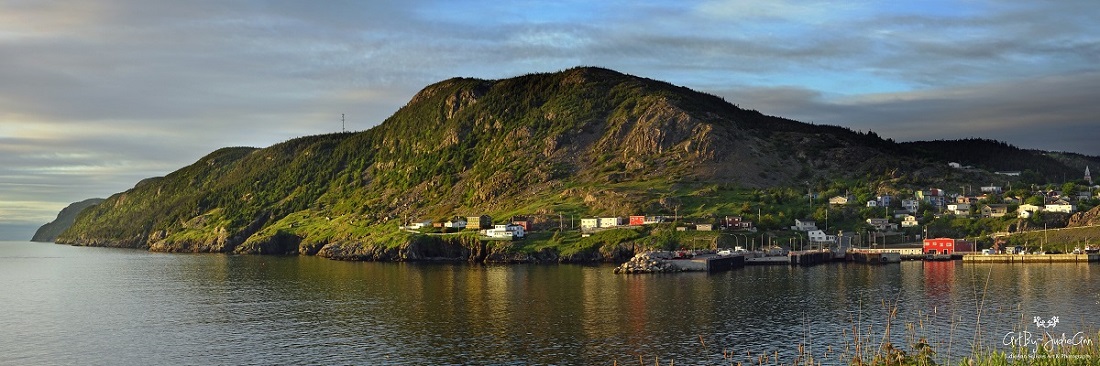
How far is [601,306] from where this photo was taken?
425 feet

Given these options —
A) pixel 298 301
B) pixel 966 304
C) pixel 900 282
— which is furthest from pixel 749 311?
pixel 298 301

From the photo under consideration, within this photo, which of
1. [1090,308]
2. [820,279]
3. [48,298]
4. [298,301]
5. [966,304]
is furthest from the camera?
[820,279]

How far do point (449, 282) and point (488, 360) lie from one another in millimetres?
92470

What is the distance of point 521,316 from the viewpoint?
11938cm

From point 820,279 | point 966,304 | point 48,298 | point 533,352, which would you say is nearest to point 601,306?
point 533,352

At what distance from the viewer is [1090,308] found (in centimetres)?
11475

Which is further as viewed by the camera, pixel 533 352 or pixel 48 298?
pixel 48 298

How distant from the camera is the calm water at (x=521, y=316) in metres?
92.6

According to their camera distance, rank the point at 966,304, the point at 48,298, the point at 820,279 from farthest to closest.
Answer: the point at 820,279 < the point at 48,298 < the point at 966,304

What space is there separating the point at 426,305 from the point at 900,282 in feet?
286

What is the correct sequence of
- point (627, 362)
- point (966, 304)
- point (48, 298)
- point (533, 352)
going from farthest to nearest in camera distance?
point (48, 298), point (966, 304), point (533, 352), point (627, 362)

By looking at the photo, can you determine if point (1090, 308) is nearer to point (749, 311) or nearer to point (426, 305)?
point (749, 311)

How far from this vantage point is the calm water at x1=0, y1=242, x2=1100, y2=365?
9256 centimetres

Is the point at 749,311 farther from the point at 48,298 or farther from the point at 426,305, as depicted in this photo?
the point at 48,298
